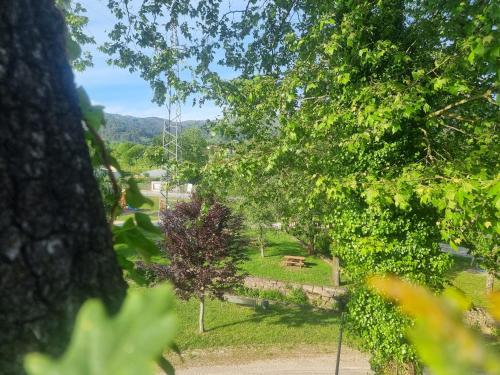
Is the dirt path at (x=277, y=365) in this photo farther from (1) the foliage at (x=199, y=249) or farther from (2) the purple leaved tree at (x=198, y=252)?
(1) the foliage at (x=199, y=249)

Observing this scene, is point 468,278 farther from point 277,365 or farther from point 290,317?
point 277,365

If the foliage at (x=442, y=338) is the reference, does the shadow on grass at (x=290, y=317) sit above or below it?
below

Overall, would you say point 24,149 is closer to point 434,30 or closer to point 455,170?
point 455,170

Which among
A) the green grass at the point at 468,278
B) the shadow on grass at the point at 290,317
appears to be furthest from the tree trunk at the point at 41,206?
the green grass at the point at 468,278

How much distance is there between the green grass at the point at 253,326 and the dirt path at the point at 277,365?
0.73 m

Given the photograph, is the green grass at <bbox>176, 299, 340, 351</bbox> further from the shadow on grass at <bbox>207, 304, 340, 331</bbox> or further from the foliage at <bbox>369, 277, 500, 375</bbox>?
the foliage at <bbox>369, 277, 500, 375</bbox>

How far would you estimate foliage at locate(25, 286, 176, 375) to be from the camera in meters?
0.29

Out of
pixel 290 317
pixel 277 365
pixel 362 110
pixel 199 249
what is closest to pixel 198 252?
pixel 199 249

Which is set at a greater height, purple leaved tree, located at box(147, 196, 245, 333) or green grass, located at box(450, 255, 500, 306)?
purple leaved tree, located at box(147, 196, 245, 333)

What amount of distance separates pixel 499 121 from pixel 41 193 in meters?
7.21

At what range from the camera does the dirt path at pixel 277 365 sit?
39.6 ft

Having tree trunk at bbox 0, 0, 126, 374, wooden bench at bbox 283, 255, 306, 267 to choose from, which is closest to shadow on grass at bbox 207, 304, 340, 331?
wooden bench at bbox 283, 255, 306, 267

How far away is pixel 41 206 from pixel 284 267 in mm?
22857

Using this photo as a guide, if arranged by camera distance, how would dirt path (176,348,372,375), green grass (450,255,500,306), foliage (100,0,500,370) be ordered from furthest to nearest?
green grass (450,255,500,306)
dirt path (176,348,372,375)
foliage (100,0,500,370)
